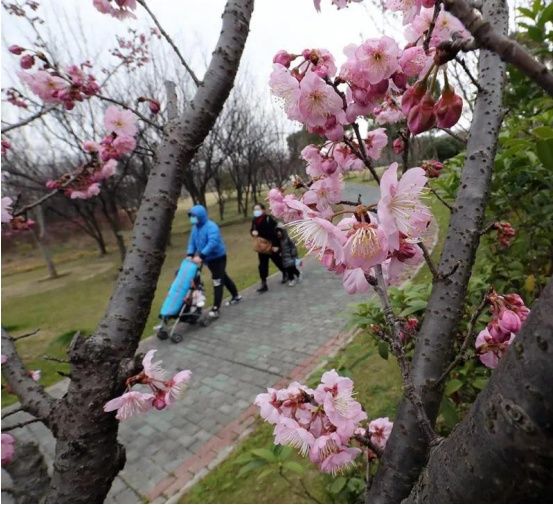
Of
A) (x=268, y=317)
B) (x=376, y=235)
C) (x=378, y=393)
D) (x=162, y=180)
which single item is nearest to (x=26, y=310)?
(x=268, y=317)

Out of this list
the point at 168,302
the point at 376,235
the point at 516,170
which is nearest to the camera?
the point at 376,235

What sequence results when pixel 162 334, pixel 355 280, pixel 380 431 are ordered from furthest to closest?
1. pixel 162 334
2. pixel 380 431
3. pixel 355 280

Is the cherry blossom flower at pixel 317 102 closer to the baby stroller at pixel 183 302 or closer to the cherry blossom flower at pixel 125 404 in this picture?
the cherry blossom flower at pixel 125 404

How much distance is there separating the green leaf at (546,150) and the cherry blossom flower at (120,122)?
89.6 inches

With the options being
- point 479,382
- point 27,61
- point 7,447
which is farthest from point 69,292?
point 479,382

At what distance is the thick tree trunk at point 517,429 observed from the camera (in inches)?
14.4

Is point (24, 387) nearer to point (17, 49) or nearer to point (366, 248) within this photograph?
point (366, 248)

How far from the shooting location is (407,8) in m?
1.06

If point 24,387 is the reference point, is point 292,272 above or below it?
below

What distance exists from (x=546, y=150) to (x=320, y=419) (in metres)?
0.94

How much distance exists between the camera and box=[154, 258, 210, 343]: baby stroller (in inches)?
236

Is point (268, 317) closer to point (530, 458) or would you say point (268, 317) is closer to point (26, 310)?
point (530, 458)

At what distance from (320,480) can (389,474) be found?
186 cm

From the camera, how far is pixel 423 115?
2.14 feet
